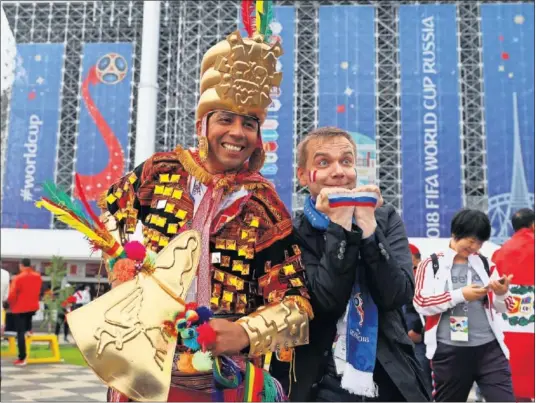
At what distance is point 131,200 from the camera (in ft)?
5.33

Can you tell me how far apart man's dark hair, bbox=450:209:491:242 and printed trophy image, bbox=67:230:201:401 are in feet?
6.30

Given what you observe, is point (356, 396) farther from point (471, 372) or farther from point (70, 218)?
point (471, 372)

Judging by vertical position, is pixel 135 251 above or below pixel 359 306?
above

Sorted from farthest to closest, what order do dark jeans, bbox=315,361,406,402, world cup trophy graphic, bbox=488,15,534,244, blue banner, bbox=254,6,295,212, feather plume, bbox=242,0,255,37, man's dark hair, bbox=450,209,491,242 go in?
1. blue banner, bbox=254,6,295,212
2. world cup trophy graphic, bbox=488,15,534,244
3. man's dark hair, bbox=450,209,491,242
4. feather plume, bbox=242,0,255,37
5. dark jeans, bbox=315,361,406,402

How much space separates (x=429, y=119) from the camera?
17953 millimetres

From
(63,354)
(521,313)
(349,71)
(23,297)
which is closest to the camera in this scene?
(521,313)

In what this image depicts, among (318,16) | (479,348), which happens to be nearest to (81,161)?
(318,16)

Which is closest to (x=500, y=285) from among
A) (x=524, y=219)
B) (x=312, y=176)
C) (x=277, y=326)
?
(x=524, y=219)

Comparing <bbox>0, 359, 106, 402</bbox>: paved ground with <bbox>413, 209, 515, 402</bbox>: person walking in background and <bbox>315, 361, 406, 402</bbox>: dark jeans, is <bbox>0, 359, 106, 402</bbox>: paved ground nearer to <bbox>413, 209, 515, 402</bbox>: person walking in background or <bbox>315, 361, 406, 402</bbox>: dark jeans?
<bbox>413, 209, 515, 402</bbox>: person walking in background

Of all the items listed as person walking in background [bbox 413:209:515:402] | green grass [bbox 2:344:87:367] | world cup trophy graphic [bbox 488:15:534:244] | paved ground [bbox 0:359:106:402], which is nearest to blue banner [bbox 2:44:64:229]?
green grass [bbox 2:344:87:367]

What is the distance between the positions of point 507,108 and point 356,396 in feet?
58.7

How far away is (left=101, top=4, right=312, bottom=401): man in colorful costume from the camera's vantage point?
5.03 feet

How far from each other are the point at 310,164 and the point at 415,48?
18003mm

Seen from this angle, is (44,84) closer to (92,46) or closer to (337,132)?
(92,46)
